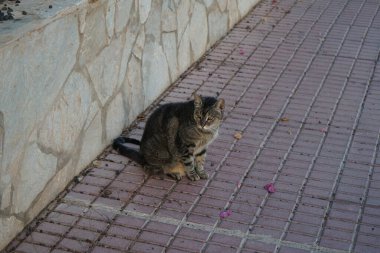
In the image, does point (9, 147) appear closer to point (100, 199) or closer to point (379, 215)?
point (100, 199)

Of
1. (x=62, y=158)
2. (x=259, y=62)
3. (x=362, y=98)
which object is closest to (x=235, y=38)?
(x=259, y=62)

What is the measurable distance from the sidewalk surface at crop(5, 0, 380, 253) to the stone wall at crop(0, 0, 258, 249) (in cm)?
20

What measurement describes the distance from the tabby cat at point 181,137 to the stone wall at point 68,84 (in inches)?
20.0

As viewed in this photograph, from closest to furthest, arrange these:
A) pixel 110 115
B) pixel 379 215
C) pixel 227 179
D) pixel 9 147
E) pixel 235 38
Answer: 1. pixel 9 147
2. pixel 379 215
3. pixel 227 179
4. pixel 110 115
5. pixel 235 38

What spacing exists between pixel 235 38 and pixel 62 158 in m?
4.06

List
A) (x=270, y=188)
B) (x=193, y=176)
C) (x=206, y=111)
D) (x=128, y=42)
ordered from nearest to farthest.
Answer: (x=206, y=111) → (x=270, y=188) → (x=193, y=176) → (x=128, y=42)

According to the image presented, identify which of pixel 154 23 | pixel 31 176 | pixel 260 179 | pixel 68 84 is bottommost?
pixel 260 179

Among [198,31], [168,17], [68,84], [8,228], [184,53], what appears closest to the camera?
[8,228]

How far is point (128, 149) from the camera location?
18.2 feet

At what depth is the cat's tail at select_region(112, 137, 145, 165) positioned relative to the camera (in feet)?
17.8

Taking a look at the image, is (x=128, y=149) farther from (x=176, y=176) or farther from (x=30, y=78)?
(x=30, y=78)

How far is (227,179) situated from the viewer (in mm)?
5277

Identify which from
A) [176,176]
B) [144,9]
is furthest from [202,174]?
[144,9]

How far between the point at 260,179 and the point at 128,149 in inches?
44.4
